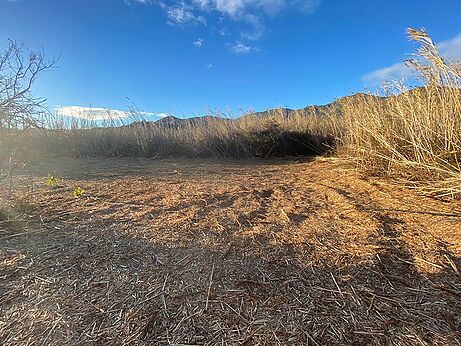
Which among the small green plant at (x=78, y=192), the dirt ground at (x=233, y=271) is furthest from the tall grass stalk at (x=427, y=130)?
the small green plant at (x=78, y=192)

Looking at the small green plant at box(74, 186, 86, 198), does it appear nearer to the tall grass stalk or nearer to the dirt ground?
the dirt ground

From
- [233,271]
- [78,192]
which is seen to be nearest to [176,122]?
[78,192]

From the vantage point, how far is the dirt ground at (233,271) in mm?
973

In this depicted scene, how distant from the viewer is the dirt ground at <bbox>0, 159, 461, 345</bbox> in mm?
973

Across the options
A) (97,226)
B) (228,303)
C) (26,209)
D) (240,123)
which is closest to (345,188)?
(228,303)

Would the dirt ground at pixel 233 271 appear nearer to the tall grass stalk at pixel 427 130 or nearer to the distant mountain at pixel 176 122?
the tall grass stalk at pixel 427 130

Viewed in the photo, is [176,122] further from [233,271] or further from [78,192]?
[233,271]

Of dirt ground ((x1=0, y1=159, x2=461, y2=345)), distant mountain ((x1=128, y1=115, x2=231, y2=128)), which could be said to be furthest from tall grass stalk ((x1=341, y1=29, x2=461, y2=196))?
distant mountain ((x1=128, y1=115, x2=231, y2=128))

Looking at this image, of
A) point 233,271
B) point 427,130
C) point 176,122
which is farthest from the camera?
point 176,122

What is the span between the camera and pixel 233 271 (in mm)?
1312

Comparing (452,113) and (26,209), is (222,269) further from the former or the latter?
(452,113)

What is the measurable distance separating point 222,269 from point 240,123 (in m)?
5.44

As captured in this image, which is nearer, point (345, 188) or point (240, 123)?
point (345, 188)

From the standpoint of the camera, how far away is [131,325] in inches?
39.3
